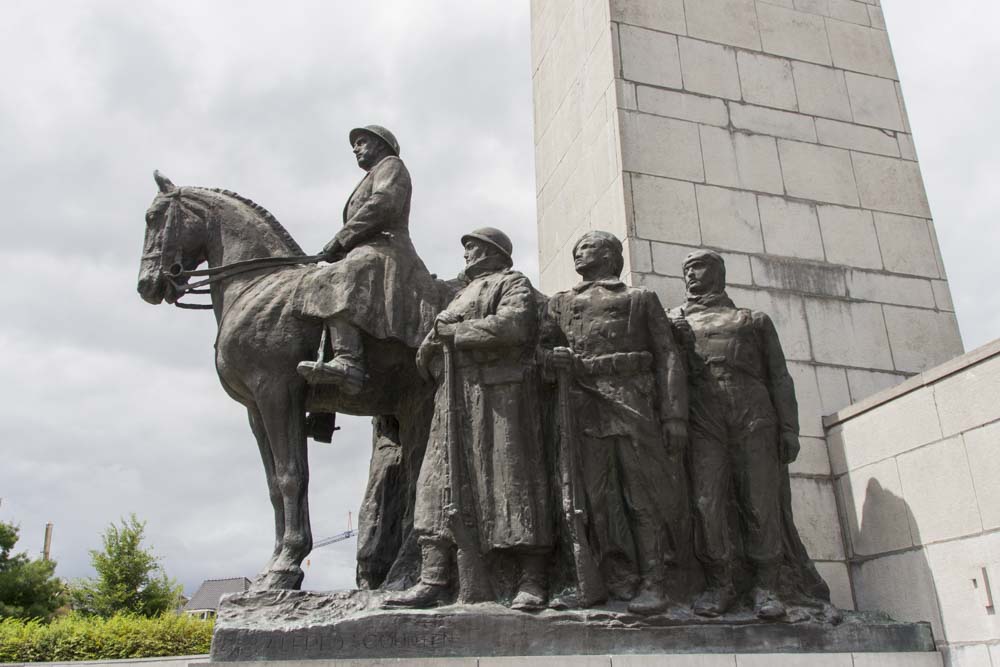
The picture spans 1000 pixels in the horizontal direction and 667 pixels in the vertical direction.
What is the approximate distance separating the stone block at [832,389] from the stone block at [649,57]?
134 inches

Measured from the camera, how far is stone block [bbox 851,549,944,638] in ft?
21.7

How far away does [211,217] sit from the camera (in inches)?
280

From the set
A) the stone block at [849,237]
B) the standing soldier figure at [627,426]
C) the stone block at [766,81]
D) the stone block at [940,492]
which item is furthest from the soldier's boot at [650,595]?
the stone block at [766,81]

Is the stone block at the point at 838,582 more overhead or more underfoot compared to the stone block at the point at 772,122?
more underfoot

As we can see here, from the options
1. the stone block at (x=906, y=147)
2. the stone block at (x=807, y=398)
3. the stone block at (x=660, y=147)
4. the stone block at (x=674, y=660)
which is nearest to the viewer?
the stone block at (x=674, y=660)

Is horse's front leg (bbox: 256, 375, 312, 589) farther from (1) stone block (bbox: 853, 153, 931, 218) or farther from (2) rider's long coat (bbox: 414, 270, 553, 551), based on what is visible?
(1) stone block (bbox: 853, 153, 931, 218)

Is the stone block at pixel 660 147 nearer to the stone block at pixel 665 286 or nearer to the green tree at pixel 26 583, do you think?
the stone block at pixel 665 286

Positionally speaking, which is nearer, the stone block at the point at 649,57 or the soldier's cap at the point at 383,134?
the soldier's cap at the point at 383,134

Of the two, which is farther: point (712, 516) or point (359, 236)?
point (359, 236)

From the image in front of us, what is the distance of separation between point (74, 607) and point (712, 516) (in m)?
26.3

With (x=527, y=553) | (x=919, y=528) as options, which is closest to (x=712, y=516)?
(x=527, y=553)

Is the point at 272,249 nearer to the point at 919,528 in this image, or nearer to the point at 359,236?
the point at 359,236

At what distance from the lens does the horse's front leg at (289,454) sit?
6219 millimetres

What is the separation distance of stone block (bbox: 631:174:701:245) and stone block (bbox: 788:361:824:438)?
1585mm
